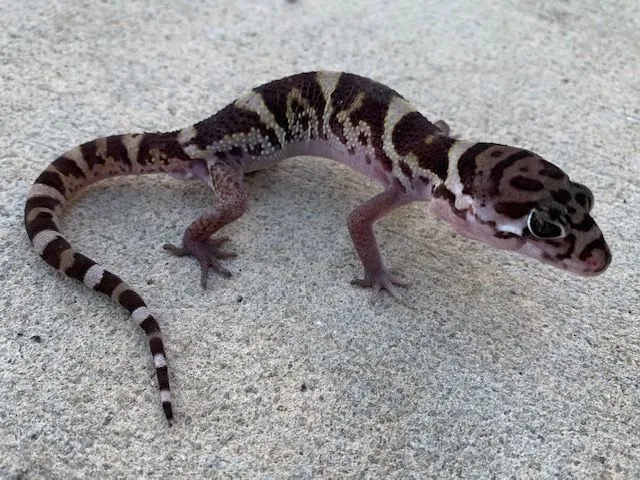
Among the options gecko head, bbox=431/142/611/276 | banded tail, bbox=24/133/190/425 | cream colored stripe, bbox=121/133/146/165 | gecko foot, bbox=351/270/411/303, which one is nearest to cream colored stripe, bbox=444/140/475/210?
gecko head, bbox=431/142/611/276

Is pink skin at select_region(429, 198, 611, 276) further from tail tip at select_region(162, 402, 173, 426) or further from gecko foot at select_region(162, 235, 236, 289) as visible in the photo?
tail tip at select_region(162, 402, 173, 426)

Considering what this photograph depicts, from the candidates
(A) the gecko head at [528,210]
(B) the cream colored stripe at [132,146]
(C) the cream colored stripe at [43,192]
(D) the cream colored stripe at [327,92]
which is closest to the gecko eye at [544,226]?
(A) the gecko head at [528,210]

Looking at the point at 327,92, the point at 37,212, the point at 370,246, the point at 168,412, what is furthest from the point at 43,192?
the point at 370,246

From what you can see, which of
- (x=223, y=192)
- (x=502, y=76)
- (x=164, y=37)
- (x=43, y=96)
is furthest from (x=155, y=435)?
(x=502, y=76)

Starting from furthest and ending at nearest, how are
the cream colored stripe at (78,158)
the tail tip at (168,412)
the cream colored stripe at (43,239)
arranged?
the cream colored stripe at (78,158) < the cream colored stripe at (43,239) < the tail tip at (168,412)

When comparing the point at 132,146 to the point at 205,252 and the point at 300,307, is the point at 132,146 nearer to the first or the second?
the point at 205,252

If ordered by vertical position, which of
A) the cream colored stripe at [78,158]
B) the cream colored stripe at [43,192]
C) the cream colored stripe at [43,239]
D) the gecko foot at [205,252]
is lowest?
the gecko foot at [205,252]

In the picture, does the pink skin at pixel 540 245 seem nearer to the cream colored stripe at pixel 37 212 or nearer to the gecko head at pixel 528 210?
the gecko head at pixel 528 210
